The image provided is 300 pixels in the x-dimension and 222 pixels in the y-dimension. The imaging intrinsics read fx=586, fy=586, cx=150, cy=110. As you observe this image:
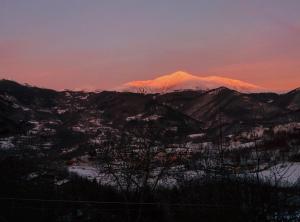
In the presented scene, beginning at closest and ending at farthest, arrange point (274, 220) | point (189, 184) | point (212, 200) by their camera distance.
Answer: point (274, 220)
point (212, 200)
point (189, 184)

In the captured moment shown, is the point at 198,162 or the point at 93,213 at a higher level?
the point at 198,162

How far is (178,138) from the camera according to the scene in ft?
69.2

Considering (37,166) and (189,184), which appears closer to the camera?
(189,184)

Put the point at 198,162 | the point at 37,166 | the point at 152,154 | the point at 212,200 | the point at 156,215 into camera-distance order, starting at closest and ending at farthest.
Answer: the point at 212,200, the point at 198,162, the point at 156,215, the point at 152,154, the point at 37,166

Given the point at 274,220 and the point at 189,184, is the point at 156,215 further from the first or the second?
the point at 274,220

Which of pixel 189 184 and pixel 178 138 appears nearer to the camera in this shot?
pixel 189 184

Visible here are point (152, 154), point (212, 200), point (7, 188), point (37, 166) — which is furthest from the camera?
point (37, 166)

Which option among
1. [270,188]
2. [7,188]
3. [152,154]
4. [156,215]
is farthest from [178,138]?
[270,188]

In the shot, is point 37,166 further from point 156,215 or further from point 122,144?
point 156,215

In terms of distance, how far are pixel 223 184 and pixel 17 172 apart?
1441cm

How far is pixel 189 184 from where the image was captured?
1359 cm

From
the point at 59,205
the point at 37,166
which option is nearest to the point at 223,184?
the point at 59,205

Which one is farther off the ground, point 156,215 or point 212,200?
point 212,200

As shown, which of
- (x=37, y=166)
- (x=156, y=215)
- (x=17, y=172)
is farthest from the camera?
(x=37, y=166)
